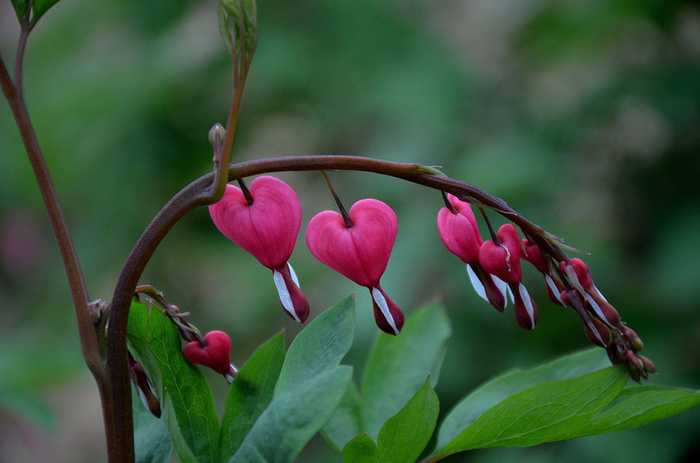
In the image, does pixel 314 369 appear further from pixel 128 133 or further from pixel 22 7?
pixel 128 133

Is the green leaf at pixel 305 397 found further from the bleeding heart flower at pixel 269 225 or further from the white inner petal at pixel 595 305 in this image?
the white inner petal at pixel 595 305

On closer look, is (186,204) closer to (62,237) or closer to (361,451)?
(62,237)

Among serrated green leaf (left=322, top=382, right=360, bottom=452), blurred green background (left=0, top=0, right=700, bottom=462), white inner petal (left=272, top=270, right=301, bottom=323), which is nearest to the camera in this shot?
white inner petal (left=272, top=270, right=301, bottom=323)

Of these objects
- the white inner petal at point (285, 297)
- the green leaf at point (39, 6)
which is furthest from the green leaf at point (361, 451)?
the green leaf at point (39, 6)

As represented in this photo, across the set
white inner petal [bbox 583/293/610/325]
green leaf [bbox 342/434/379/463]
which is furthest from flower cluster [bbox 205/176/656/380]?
green leaf [bbox 342/434/379/463]

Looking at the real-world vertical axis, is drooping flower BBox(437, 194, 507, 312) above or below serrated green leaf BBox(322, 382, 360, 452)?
above

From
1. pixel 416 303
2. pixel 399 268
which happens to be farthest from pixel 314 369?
pixel 416 303

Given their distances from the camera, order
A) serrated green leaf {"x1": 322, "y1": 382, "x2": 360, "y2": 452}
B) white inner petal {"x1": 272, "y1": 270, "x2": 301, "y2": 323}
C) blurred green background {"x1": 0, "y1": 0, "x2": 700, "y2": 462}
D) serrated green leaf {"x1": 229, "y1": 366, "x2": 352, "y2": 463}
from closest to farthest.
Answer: serrated green leaf {"x1": 229, "y1": 366, "x2": 352, "y2": 463}, white inner petal {"x1": 272, "y1": 270, "x2": 301, "y2": 323}, serrated green leaf {"x1": 322, "y1": 382, "x2": 360, "y2": 452}, blurred green background {"x1": 0, "y1": 0, "x2": 700, "y2": 462}

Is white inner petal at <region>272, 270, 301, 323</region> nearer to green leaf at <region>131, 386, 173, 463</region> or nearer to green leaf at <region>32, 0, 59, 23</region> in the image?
green leaf at <region>131, 386, 173, 463</region>

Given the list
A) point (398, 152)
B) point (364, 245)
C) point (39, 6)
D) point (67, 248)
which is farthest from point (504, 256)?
point (398, 152)
